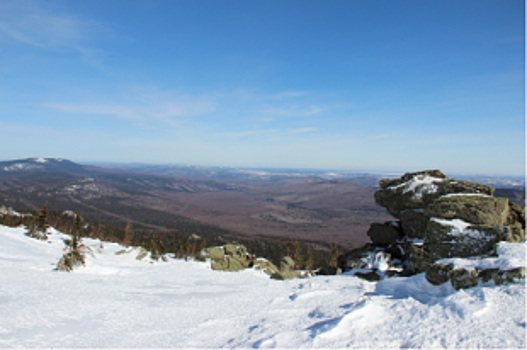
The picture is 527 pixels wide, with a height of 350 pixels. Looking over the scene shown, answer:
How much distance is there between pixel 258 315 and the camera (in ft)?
31.3

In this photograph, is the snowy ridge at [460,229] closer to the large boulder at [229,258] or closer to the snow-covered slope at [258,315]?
the snow-covered slope at [258,315]

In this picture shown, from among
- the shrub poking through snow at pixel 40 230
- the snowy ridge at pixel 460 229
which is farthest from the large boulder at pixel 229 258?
the shrub poking through snow at pixel 40 230

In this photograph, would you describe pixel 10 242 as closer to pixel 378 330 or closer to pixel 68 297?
pixel 68 297

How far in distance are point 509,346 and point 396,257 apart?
17281 millimetres

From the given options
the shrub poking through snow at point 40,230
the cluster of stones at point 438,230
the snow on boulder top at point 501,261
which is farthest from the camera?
the shrub poking through snow at point 40,230

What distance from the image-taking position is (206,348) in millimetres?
7289

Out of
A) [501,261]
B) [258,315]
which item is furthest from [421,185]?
[258,315]

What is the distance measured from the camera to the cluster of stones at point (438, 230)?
12.3 m

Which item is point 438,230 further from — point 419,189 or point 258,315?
point 258,315

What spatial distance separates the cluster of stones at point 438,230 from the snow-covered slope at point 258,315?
1888 mm

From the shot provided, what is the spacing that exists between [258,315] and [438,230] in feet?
37.0

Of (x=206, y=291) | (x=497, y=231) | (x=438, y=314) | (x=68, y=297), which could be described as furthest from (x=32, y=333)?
(x=497, y=231)

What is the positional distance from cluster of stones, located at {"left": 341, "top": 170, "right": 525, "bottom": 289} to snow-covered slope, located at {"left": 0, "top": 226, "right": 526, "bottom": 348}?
189 centimetres

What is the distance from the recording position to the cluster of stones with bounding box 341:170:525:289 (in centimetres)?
1226
